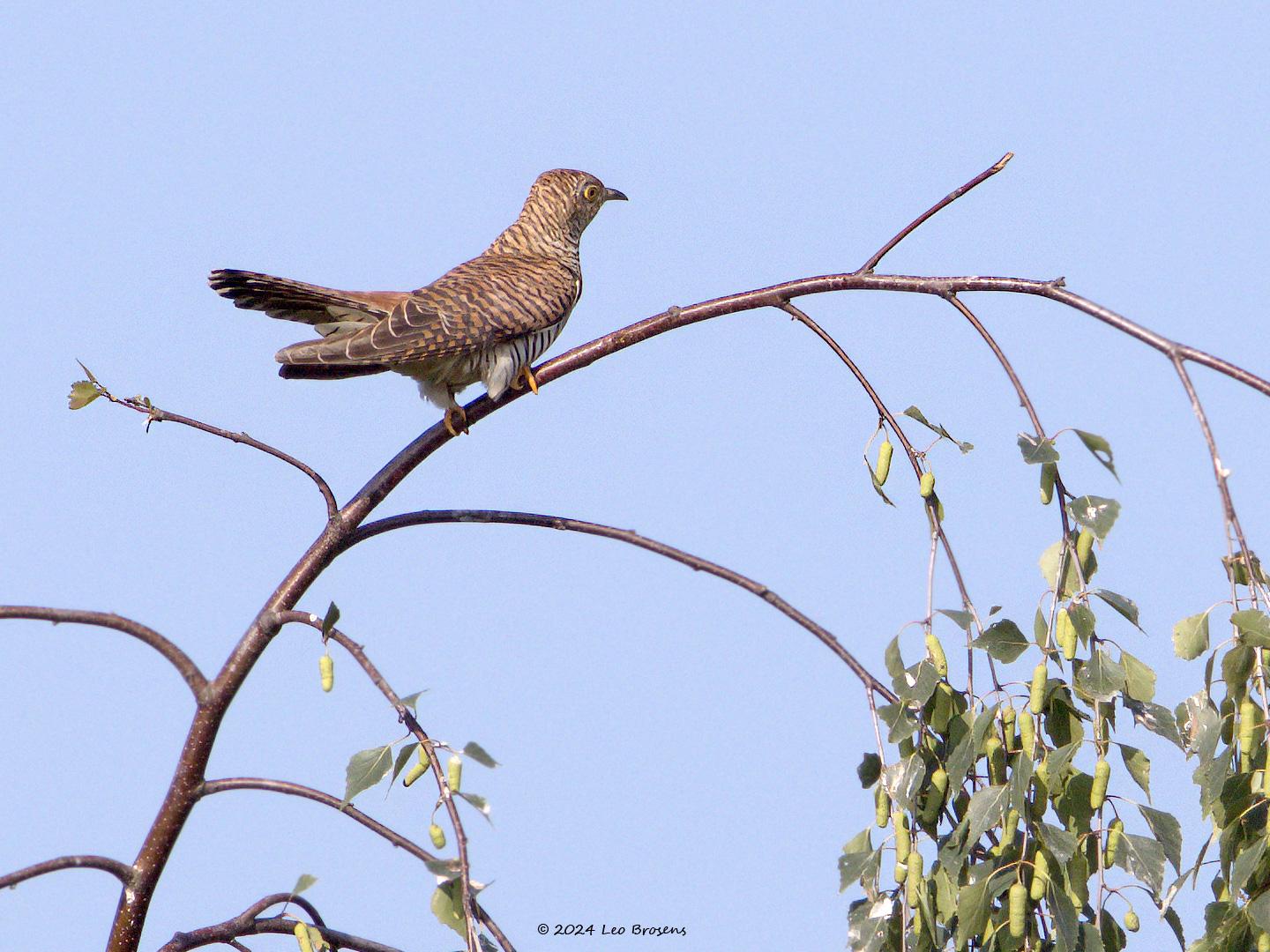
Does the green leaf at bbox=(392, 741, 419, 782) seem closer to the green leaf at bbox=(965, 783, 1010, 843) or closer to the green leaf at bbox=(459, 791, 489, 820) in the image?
the green leaf at bbox=(459, 791, 489, 820)

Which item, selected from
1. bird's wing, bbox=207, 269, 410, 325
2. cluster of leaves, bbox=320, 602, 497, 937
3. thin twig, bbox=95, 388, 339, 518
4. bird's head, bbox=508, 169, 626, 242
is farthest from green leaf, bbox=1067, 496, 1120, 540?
bird's head, bbox=508, 169, 626, 242

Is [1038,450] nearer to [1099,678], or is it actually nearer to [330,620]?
[1099,678]

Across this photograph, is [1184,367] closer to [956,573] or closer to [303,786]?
[956,573]

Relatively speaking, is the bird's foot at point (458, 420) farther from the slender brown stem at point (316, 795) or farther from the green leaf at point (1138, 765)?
the green leaf at point (1138, 765)

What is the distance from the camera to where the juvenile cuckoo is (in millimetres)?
3232

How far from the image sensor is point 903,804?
7.06 ft

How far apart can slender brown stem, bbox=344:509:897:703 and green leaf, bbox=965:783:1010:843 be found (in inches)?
8.6

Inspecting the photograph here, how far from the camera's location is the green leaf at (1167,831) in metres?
2.05

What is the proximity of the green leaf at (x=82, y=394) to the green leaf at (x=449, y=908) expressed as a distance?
54.3 inches

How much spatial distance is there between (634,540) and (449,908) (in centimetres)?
83

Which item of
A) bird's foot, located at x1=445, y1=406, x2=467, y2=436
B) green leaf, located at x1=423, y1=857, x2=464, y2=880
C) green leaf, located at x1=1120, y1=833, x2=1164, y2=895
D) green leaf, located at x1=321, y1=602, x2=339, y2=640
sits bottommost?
green leaf, located at x1=1120, y1=833, x2=1164, y2=895

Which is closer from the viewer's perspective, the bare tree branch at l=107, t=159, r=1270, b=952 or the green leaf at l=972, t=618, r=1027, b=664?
the green leaf at l=972, t=618, r=1027, b=664

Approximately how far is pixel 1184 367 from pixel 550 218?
9.60 feet

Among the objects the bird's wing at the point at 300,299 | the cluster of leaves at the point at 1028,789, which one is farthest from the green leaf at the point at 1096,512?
the bird's wing at the point at 300,299
